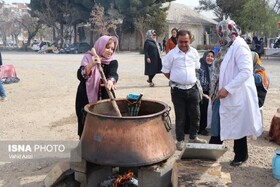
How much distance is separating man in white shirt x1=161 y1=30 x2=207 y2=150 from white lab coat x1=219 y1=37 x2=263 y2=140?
2.46 ft

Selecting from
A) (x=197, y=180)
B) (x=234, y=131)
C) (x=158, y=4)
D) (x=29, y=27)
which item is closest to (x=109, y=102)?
(x=197, y=180)

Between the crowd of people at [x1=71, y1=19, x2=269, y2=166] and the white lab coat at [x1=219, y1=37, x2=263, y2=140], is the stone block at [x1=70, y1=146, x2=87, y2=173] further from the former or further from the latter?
the white lab coat at [x1=219, y1=37, x2=263, y2=140]

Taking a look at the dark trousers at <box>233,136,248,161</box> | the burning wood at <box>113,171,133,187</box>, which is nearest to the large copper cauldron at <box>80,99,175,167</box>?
the burning wood at <box>113,171,133,187</box>

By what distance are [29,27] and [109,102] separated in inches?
1816

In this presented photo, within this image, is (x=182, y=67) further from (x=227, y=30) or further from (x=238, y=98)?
(x=238, y=98)

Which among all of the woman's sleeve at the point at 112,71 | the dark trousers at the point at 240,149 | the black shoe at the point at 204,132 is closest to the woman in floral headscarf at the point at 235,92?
the dark trousers at the point at 240,149

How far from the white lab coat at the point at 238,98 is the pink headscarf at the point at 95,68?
130 centimetres

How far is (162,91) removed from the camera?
31.7ft

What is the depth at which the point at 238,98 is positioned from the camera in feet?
13.2

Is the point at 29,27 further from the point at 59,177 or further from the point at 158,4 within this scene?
the point at 59,177


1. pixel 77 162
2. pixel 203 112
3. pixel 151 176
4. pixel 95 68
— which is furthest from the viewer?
pixel 203 112

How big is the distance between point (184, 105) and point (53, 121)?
290 centimetres

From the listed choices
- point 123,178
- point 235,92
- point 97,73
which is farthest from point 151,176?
point 235,92

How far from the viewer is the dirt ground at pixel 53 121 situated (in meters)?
4.23
